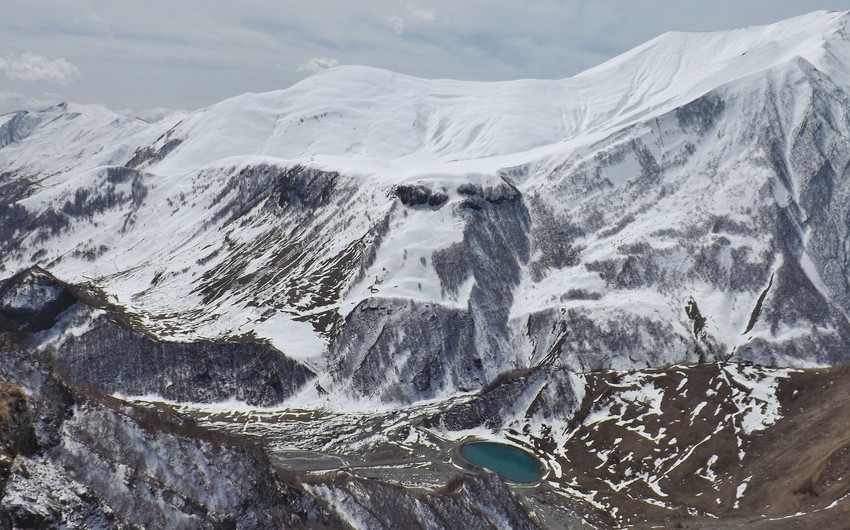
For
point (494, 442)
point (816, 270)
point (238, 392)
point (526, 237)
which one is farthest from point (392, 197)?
point (816, 270)

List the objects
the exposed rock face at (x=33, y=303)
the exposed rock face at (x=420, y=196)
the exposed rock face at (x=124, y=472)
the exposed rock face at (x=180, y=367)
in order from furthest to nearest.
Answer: the exposed rock face at (x=420, y=196) < the exposed rock face at (x=33, y=303) < the exposed rock face at (x=180, y=367) < the exposed rock face at (x=124, y=472)

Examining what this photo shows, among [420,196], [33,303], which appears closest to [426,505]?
[420,196]

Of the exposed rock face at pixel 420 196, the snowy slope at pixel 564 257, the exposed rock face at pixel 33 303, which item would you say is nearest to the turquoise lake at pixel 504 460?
the snowy slope at pixel 564 257

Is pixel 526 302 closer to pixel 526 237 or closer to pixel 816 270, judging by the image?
pixel 526 237

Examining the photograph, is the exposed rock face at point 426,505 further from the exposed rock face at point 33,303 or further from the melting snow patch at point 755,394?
the exposed rock face at point 33,303

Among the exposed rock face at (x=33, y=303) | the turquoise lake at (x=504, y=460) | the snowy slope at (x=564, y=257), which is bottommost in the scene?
the turquoise lake at (x=504, y=460)

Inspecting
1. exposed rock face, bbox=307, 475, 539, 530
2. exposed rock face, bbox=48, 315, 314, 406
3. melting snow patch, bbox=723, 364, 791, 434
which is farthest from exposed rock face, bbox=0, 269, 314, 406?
melting snow patch, bbox=723, 364, 791, 434

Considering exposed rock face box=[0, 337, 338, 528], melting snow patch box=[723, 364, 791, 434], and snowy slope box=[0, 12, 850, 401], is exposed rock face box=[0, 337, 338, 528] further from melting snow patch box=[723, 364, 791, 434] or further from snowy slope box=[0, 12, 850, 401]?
melting snow patch box=[723, 364, 791, 434]
